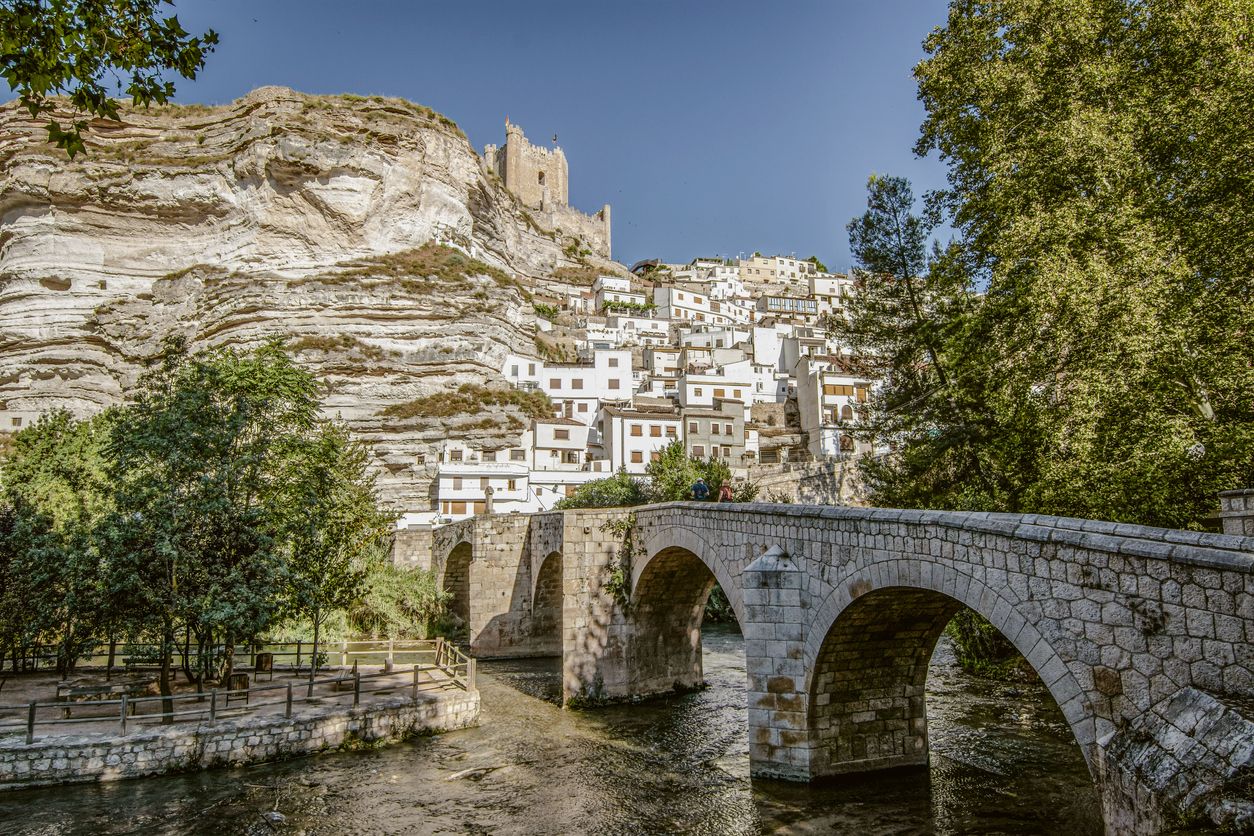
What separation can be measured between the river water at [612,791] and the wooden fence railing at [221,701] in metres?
1.50

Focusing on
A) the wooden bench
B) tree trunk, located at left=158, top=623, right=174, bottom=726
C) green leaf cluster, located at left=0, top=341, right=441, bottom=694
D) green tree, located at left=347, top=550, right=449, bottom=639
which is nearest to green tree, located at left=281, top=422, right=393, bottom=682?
green leaf cluster, located at left=0, top=341, right=441, bottom=694

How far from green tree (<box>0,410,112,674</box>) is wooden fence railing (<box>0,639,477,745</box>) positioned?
1860 mm

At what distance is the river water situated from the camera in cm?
1105

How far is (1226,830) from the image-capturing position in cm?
486

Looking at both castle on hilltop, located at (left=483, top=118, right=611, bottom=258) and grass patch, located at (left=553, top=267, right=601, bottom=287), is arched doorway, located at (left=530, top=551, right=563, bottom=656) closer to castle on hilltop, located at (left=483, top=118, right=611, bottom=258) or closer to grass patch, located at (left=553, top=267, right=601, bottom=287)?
grass patch, located at (left=553, top=267, right=601, bottom=287)

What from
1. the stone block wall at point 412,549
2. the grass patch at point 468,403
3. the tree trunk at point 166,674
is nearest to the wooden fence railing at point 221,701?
the tree trunk at point 166,674

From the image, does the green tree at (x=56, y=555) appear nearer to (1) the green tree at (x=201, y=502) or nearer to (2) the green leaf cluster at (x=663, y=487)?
(1) the green tree at (x=201, y=502)

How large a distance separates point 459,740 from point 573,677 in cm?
393

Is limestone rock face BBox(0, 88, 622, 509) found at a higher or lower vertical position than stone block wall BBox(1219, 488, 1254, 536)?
higher

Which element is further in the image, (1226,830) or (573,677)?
(573,677)

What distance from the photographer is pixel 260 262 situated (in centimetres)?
5941

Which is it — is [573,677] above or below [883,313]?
below

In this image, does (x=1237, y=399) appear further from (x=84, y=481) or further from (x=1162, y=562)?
(x=84, y=481)

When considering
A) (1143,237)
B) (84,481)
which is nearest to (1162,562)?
(1143,237)
